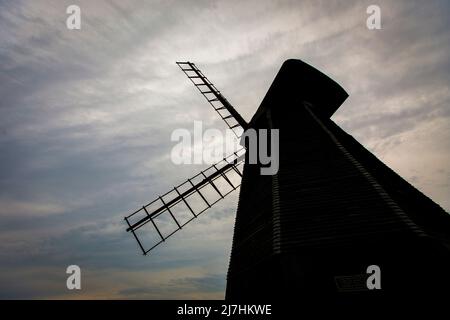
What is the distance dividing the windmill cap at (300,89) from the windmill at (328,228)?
1300mm

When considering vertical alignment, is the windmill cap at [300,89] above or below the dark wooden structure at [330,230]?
above

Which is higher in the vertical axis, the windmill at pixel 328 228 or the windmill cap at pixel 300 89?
the windmill cap at pixel 300 89

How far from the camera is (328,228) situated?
645cm

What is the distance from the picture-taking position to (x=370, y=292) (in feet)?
18.5

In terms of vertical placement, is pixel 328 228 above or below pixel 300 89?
below

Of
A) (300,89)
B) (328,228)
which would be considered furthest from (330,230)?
(300,89)

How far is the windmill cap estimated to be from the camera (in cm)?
1162

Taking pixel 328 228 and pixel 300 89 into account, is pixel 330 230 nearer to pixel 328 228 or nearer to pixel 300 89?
pixel 328 228

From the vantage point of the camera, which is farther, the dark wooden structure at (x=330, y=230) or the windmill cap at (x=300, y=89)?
the windmill cap at (x=300, y=89)

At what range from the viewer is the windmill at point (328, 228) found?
5719mm

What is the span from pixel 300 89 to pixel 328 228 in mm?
7278

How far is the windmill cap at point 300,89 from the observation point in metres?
11.6
